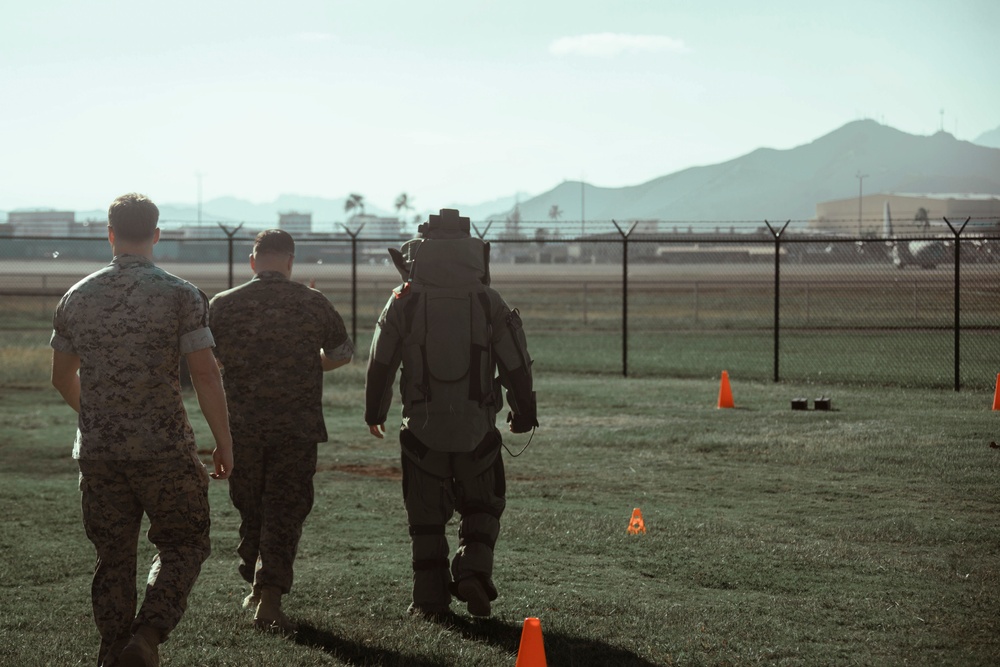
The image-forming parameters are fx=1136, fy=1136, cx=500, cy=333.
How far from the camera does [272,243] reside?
5879 millimetres

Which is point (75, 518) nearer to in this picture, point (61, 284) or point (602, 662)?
point (602, 662)

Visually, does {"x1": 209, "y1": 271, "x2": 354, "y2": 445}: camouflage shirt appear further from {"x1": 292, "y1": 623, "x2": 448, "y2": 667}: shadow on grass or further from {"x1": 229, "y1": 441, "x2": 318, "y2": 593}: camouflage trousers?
{"x1": 292, "y1": 623, "x2": 448, "y2": 667}: shadow on grass

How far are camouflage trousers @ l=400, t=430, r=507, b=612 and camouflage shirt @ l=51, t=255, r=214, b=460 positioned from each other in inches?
61.1

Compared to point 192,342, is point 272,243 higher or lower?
higher

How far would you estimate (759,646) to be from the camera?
5309 millimetres

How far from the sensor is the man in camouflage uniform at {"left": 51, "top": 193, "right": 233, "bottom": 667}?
14.4 feet

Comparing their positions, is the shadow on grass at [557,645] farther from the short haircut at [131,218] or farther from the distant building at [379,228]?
the distant building at [379,228]

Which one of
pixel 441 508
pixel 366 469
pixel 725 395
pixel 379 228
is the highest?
pixel 379 228

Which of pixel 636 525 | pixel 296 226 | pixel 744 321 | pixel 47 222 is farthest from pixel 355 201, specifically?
pixel 636 525

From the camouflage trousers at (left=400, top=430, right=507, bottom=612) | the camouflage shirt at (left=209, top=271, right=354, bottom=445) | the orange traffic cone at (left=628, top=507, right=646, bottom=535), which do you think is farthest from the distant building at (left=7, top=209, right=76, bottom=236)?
the camouflage trousers at (left=400, top=430, right=507, bottom=612)

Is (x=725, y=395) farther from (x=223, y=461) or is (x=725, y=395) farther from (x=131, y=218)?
(x=131, y=218)

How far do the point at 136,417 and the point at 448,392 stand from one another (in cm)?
172

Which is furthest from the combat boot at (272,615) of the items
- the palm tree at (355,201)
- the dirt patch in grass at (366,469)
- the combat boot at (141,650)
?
the palm tree at (355,201)

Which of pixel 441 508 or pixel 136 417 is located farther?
pixel 441 508
